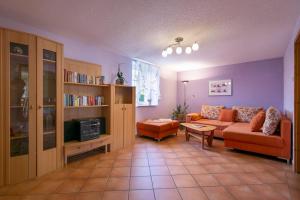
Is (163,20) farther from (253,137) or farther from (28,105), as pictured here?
(253,137)

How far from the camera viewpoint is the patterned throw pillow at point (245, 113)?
452 cm

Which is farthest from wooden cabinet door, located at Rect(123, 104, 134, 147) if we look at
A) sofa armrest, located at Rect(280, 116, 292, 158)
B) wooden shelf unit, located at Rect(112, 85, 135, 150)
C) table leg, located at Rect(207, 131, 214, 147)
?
sofa armrest, located at Rect(280, 116, 292, 158)

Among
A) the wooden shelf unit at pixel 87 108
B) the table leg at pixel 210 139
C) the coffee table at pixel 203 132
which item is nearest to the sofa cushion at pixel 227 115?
the coffee table at pixel 203 132

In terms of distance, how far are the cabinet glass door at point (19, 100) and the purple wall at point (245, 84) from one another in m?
5.16

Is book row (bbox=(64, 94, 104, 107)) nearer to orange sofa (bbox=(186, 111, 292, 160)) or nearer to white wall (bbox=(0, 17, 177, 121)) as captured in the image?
white wall (bbox=(0, 17, 177, 121))

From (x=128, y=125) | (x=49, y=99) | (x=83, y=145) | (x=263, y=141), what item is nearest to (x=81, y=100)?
(x=49, y=99)

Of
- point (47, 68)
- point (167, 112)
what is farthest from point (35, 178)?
point (167, 112)

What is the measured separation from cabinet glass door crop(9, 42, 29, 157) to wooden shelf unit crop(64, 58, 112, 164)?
0.59 metres

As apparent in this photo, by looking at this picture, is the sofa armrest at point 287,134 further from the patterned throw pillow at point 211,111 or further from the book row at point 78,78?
the book row at point 78,78

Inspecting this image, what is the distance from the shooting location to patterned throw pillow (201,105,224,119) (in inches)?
202

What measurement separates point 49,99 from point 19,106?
39 cm

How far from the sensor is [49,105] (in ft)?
8.20

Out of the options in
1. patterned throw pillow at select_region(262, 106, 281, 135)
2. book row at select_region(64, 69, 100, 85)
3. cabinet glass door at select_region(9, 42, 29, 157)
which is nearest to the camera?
cabinet glass door at select_region(9, 42, 29, 157)

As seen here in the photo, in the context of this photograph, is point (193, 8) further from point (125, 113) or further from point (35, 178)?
point (35, 178)
